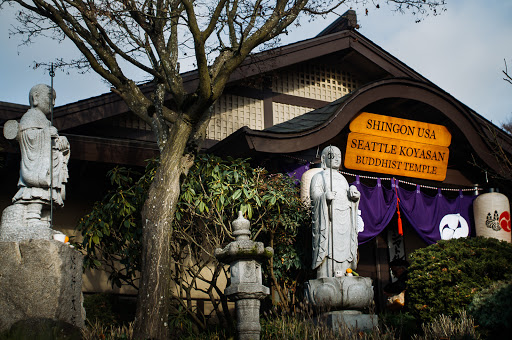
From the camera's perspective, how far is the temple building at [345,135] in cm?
1212

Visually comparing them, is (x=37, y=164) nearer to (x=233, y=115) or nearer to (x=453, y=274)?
(x=453, y=274)

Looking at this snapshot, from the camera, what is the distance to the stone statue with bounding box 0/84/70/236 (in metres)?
8.12

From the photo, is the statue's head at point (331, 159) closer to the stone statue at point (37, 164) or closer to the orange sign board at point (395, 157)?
the orange sign board at point (395, 157)

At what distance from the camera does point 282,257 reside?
458 inches

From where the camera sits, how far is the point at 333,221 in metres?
11.0

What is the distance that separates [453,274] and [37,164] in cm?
593

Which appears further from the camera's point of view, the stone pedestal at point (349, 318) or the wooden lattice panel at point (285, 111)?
the wooden lattice panel at point (285, 111)

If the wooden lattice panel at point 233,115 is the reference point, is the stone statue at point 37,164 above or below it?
below

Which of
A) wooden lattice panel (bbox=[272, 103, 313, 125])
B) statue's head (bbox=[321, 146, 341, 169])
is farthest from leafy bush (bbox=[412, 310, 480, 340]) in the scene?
wooden lattice panel (bbox=[272, 103, 313, 125])

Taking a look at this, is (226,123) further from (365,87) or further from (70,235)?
(70,235)

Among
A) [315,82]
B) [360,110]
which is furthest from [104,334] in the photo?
[315,82]

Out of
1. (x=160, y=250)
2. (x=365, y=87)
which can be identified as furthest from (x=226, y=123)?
(x=160, y=250)

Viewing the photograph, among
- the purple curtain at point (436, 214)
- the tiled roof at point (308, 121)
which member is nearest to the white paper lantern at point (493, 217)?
the purple curtain at point (436, 214)

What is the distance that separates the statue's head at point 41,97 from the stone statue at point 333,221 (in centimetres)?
481
